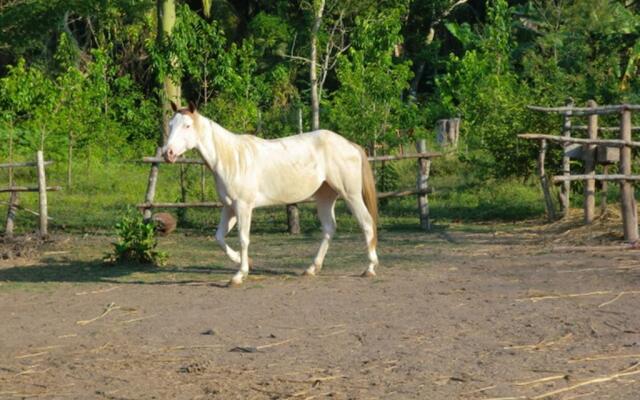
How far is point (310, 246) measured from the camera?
13.1 meters

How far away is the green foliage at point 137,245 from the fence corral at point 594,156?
4.29 metres

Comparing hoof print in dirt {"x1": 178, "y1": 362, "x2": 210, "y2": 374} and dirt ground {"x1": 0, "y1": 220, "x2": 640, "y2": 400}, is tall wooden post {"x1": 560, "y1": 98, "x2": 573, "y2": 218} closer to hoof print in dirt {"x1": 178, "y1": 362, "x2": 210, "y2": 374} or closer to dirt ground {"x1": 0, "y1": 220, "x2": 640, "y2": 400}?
dirt ground {"x1": 0, "y1": 220, "x2": 640, "y2": 400}

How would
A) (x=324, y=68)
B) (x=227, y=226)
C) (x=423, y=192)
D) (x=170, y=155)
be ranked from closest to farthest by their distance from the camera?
(x=170, y=155) < (x=227, y=226) < (x=423, y=192) < (x=324, y=68)

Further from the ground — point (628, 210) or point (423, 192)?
point (423, 192)

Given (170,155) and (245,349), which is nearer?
(245,349)

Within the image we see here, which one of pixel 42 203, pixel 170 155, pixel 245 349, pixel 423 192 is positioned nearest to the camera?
pixel 245 349

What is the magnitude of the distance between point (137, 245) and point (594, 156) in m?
5.77

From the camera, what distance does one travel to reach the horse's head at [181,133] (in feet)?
33.1

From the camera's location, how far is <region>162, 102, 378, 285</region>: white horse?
10.4 m

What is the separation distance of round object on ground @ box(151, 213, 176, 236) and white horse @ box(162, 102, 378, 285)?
378 centimetres

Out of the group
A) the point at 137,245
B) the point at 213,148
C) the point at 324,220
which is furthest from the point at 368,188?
the point at 137,245

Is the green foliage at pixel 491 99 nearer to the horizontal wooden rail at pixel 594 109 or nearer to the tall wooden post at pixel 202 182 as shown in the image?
the horizontal wooden rail at pixel 594 109

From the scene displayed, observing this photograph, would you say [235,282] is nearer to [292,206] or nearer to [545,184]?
[292,206]

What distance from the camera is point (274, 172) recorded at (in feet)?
35.0
